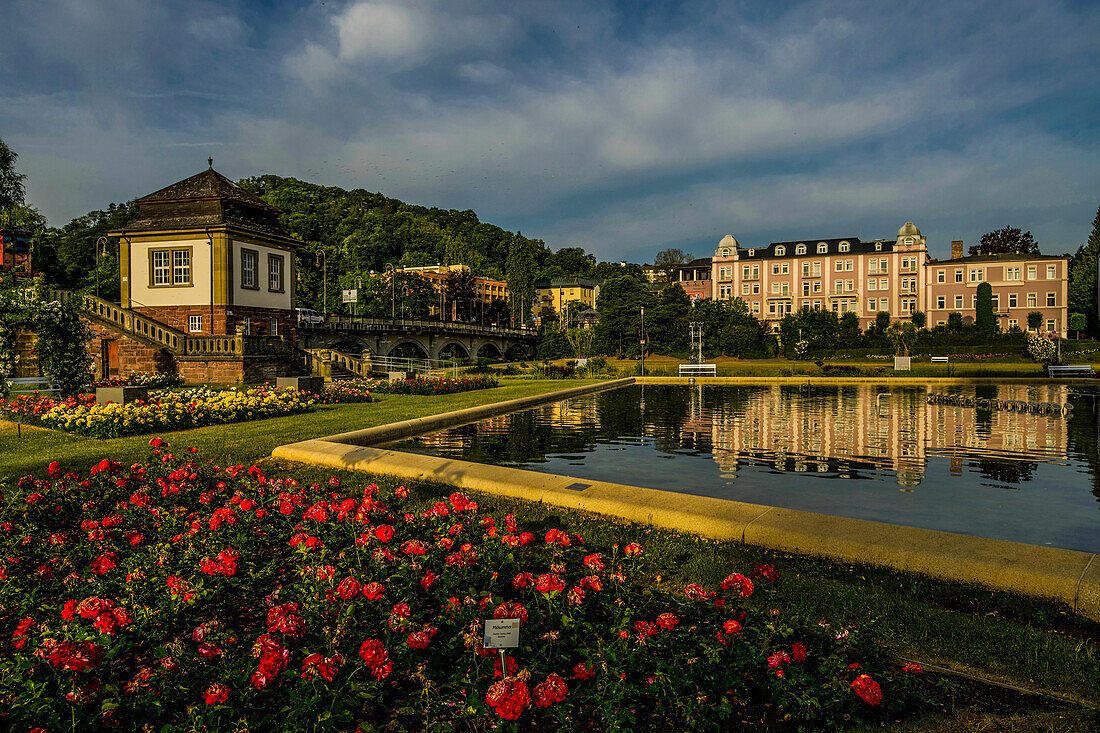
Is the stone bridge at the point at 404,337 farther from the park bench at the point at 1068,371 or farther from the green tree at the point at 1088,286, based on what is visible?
the green tree at the point at 1088,286

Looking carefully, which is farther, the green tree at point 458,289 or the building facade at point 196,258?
the green tree at point 458,289

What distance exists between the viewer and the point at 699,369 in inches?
1690

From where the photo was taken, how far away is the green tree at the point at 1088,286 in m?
82.2

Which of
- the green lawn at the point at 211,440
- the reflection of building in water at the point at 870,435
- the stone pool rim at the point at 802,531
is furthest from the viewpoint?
the reflection of building in water at the point at 870,435

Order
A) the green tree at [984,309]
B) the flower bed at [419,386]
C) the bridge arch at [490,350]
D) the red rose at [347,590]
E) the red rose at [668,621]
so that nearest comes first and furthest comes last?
the red rose at [668,621] → the red rose at [347,590] → the flower bed at [419,386] → the green tree at [984,309] → the bridge arch at [490,350]

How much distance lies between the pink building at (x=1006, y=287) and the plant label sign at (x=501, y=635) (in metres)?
94.4

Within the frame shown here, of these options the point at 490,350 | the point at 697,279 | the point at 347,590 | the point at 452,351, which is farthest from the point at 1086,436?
the point at 697,279

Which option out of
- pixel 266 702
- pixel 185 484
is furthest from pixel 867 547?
pixel 185 484

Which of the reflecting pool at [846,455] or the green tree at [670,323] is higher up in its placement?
the green tree at [670,323]

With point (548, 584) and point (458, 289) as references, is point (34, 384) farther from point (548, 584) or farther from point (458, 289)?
point (458, 289)

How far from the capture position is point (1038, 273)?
80.9 meters

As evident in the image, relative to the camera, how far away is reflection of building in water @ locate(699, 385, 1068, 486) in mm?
12183

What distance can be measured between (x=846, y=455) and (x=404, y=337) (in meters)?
52.3

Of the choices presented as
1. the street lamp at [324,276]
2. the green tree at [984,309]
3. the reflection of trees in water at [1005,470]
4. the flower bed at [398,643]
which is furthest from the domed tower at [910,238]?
the flower bed at [398,643]
